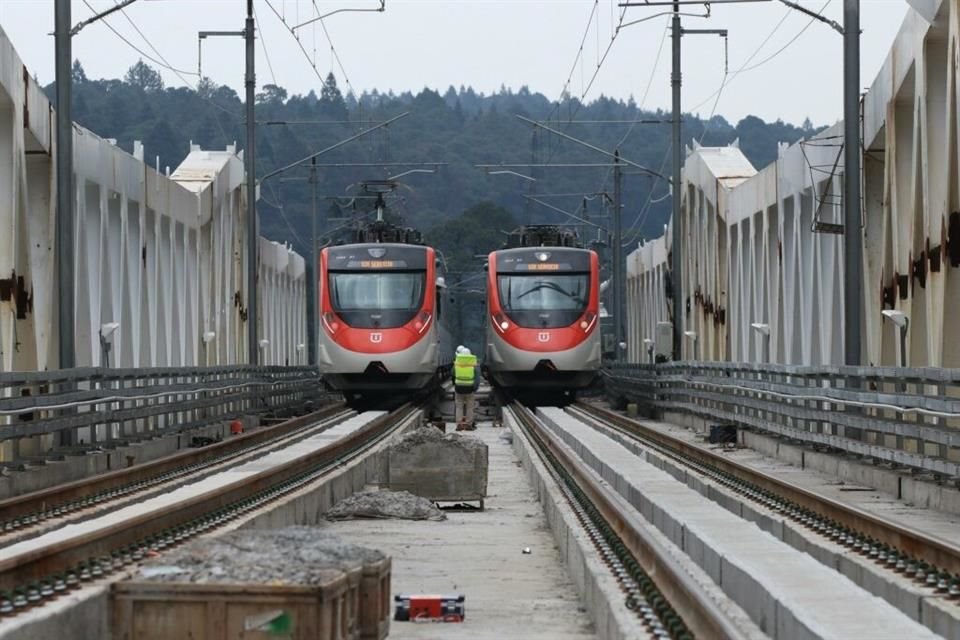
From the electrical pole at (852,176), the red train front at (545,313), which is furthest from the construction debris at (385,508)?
the red train front at (545,313)

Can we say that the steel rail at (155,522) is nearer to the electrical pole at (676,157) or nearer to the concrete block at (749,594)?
the concrete block at (749,594)

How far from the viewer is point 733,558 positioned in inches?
430

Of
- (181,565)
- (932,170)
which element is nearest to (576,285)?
(932,170)

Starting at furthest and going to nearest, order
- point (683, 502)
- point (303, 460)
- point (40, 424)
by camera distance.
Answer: point (303, 460) < point (40, 424) < point (683, 502)

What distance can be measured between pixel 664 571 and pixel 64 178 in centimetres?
1620

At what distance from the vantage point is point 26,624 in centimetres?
843

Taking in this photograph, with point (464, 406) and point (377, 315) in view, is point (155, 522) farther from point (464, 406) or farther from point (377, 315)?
point (377, 315)

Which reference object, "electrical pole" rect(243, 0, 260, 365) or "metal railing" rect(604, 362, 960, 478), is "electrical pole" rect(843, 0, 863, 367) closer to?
"metal railing" rect(604, 362, 960, 478)

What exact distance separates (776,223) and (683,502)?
28971mm

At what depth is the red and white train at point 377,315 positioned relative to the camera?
136 ft

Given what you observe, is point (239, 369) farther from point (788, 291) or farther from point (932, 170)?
point (932, 170)

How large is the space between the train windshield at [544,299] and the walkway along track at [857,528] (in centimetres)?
1924

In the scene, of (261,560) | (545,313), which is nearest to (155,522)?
(261,560)

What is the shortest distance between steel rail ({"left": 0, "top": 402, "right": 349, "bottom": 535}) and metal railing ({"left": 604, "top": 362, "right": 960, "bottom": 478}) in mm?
7453
